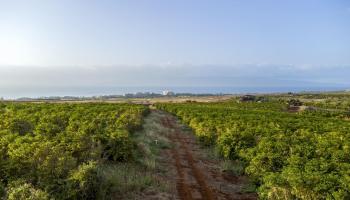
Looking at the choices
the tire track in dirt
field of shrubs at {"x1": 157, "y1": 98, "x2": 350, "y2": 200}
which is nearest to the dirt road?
the tire track in dirt

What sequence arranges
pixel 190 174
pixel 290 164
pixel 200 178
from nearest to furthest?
pixel 290 164
pixel 200 178
pixel 190 174

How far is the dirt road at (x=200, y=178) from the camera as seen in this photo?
645 inches

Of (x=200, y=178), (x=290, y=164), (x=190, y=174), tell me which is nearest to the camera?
(x=290, y=164)

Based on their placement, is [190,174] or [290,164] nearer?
[290,164]

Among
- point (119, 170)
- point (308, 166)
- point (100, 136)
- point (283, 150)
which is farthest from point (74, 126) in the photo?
point (308, 166)

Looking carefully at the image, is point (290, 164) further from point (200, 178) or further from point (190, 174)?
point (190, 174)

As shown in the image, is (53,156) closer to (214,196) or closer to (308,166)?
(214,196)

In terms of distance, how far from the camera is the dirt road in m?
16.4

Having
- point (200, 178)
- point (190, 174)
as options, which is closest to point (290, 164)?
point (200, 178)

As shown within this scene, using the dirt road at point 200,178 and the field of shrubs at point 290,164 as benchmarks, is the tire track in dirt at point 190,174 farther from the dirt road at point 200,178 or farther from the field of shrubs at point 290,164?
the field of shrubs at point 290,164

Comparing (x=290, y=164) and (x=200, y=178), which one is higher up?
(x=290, y=164)

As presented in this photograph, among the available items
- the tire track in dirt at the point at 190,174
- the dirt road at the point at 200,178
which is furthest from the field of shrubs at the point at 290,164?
the tire track in dirt at the point at 190,174

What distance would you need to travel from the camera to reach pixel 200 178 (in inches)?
744

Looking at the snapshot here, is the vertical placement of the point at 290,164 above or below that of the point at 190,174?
above
